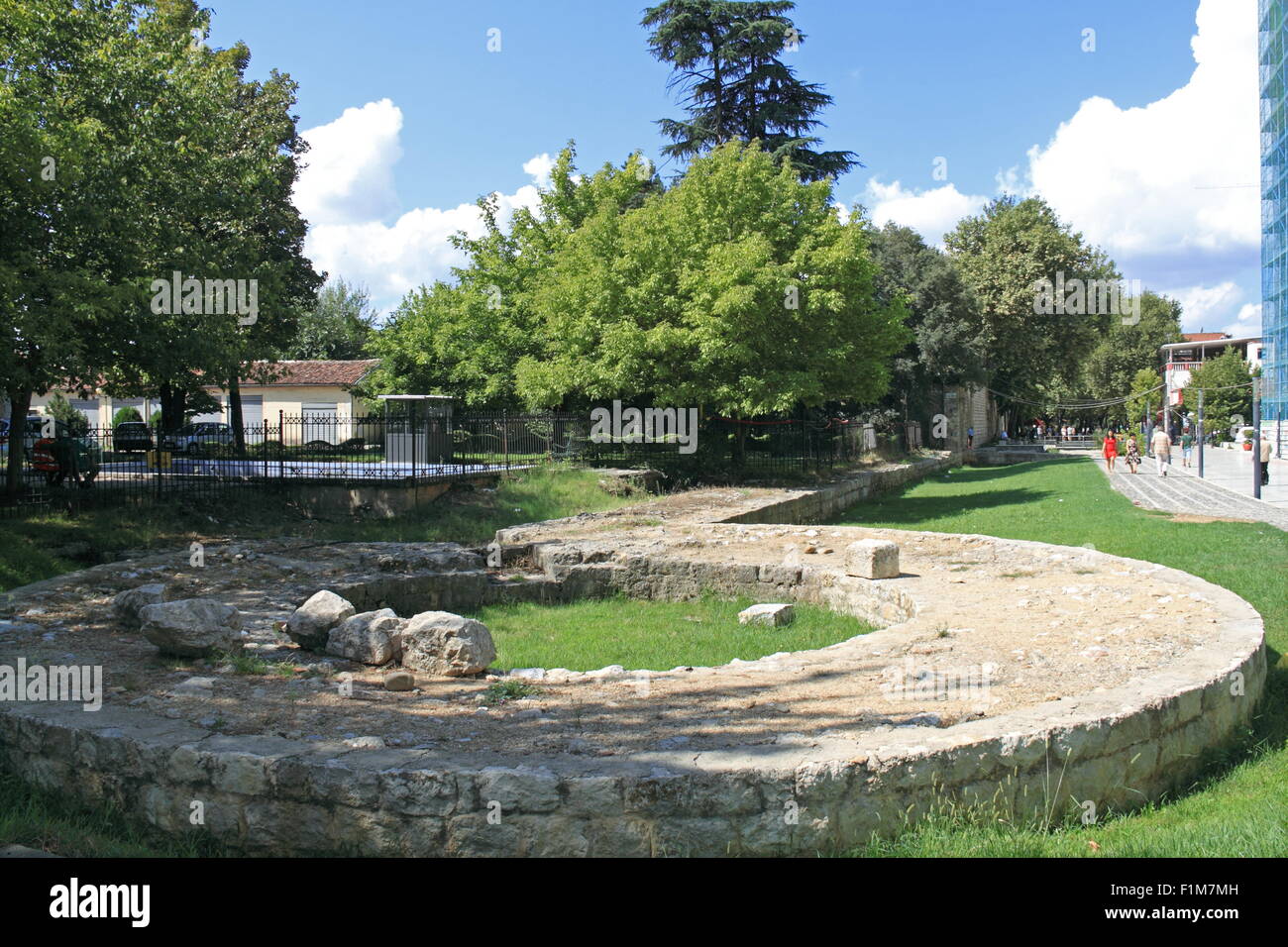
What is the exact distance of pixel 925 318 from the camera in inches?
1531

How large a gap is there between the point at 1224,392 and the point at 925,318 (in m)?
24.9

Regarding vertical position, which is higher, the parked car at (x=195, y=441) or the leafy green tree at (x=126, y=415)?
the leafy green tree at (x=126, y=415)

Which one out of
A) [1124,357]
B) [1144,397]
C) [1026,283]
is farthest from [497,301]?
[1124,357]

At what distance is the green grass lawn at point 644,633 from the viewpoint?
7590mm

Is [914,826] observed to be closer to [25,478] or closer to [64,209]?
→ [64,209]

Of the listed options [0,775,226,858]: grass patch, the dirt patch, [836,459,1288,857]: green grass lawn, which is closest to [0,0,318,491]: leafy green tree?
the dirt patch

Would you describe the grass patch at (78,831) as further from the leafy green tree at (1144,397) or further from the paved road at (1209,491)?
the leafy green tree at (1144,397)

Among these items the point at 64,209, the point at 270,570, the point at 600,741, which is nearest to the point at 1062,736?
the point at 600,741

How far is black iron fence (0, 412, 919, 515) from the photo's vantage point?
50.6ft

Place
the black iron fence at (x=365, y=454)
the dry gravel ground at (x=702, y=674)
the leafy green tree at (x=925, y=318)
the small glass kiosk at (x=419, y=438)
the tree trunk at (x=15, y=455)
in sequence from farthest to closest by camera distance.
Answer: the leafy green tree at (x=925, y=318) → the small glass kiosk at (x=419, y=438) → the black iron fence at (x=365, y=454) → the tree trunk at (x=15, y=455) → the dry gravel ground at (x=702, y=674)

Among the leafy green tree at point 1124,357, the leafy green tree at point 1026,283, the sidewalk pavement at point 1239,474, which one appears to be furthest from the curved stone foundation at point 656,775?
the leafy green tree at point 1124,357

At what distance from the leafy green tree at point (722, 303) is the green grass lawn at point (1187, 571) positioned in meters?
3.88

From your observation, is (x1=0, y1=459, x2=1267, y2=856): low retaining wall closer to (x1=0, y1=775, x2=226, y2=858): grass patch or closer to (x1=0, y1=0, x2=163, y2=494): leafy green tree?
(x1=0, y1=775, x2=226, y2=858): grass patch
